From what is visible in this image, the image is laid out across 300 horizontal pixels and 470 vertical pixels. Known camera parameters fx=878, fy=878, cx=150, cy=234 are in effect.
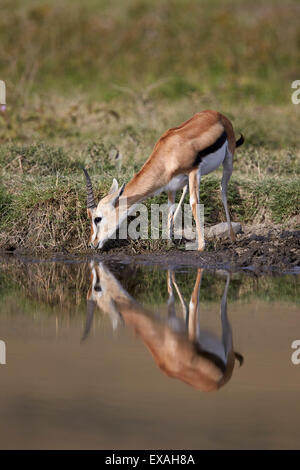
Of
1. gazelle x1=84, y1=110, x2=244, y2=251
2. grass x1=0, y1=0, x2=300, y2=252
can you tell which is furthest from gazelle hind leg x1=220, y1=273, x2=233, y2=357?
grass x1=0, y1=0, x2=300, y2=252

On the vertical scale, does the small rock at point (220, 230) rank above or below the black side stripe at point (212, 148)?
below

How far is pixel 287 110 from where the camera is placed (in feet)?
50.9

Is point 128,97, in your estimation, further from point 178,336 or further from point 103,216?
point 178,336

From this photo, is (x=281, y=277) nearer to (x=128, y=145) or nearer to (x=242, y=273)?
(x=242, y=273)

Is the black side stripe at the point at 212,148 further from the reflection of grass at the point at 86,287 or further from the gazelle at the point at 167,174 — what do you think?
the reflection of grass at the point at 86,287

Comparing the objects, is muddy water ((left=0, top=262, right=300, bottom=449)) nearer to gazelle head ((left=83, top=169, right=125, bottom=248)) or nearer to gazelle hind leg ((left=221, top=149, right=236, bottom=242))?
gazelle head ((left=83, top=169, right=125, bottom=248))

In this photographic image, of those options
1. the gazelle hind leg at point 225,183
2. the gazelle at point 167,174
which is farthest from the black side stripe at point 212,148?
the gazelle hind leg at point 225,183

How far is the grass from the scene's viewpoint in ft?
32.1

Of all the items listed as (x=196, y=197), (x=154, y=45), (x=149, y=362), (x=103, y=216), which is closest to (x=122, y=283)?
(x=103, y=216)

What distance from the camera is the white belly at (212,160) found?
8.74m

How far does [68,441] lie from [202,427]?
634 millimetres

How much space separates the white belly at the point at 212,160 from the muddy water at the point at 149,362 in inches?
52.3

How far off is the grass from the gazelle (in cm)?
64

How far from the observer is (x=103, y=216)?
868 cm
